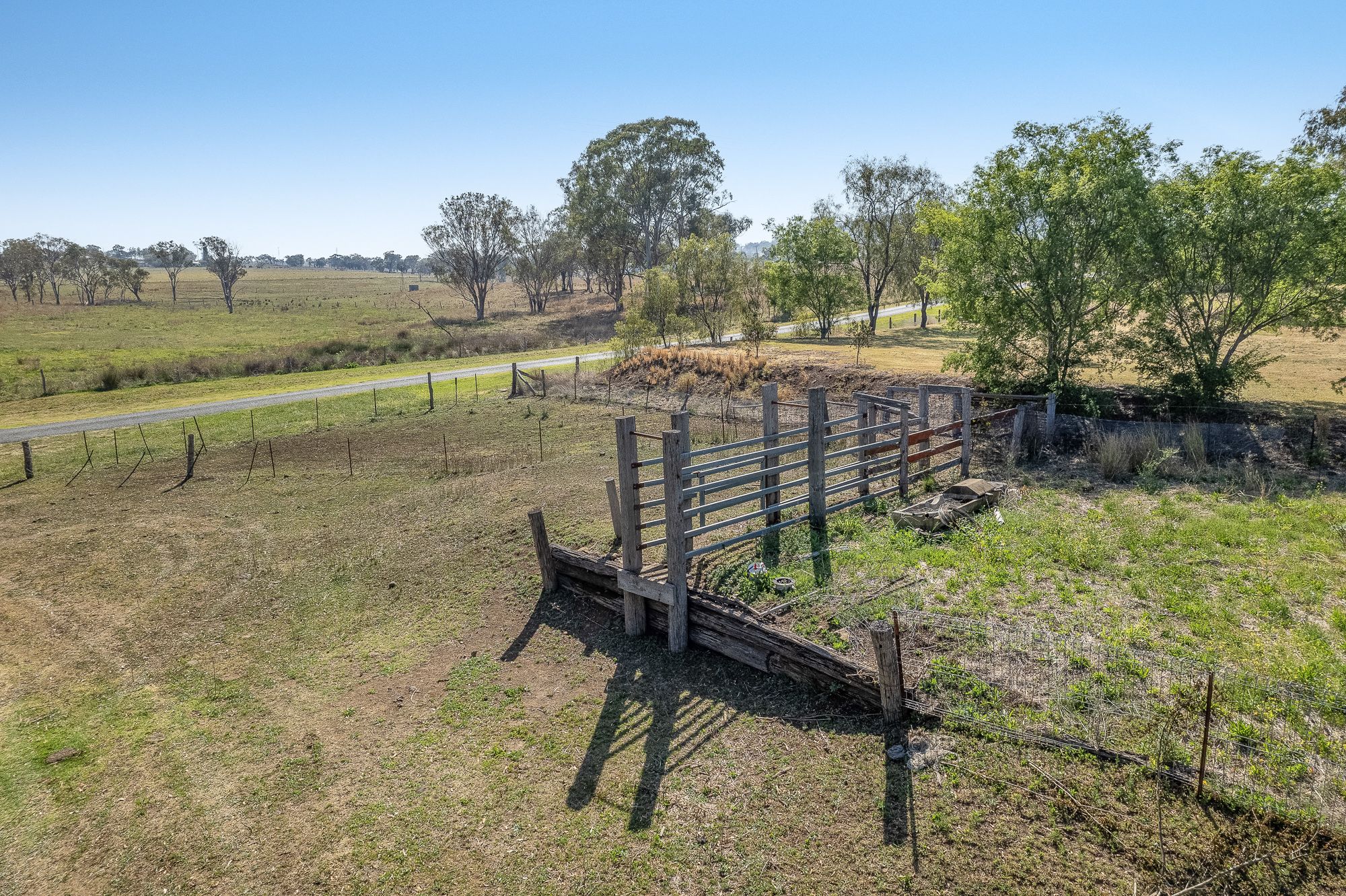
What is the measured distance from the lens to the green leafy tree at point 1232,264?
17.1 meters

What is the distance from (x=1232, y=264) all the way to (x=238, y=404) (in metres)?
35.0

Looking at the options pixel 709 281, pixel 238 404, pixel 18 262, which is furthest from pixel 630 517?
pixel 18 262

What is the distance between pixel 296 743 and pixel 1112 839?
7807 millimetres

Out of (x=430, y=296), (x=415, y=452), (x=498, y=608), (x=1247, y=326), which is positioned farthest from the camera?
(x=430, y=296)

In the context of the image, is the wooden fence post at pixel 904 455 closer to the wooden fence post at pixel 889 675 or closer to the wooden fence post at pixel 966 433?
the wooden fence post at pixel 966 433

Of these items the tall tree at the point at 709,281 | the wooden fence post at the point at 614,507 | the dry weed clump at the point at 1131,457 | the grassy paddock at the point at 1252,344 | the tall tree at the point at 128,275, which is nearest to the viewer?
the wooden fence post at the point at 614,507

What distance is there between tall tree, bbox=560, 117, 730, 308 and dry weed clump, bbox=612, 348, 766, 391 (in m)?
37.8

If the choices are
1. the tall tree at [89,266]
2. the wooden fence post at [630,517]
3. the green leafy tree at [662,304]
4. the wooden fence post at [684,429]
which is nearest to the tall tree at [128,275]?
the tall tree at [89,266]

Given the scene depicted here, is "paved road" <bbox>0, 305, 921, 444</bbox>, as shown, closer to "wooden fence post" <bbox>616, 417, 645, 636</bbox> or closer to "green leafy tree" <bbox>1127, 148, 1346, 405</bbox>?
"wooden fence post" <bbox>616, 417, 645, 636</bbox>

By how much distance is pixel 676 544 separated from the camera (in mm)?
8938

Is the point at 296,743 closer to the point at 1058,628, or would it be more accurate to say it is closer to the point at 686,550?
the point at 686,550

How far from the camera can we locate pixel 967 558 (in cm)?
962

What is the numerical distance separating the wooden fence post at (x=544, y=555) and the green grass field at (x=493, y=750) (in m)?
0.35

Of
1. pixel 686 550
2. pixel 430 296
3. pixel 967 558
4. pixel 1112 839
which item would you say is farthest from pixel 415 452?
pixel 430 296
